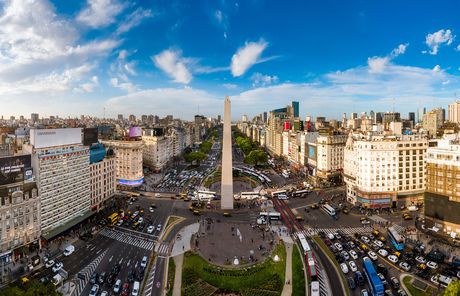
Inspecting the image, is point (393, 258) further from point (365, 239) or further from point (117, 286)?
point (117, 286)

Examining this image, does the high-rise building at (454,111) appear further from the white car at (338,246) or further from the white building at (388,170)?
the white car at (338,246)

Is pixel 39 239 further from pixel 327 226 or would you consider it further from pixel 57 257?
pixel 327 226

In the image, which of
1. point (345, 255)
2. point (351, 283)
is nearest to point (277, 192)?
point (345, 255)

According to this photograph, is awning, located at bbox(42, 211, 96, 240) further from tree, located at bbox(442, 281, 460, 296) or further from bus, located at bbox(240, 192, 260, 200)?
tree, located at bbox(442, 281, 460, 296)

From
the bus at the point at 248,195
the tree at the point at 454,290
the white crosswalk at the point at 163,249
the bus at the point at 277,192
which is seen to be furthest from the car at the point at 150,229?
the tree at the point at 454,290

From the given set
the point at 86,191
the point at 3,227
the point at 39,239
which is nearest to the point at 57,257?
the point at 39,239
